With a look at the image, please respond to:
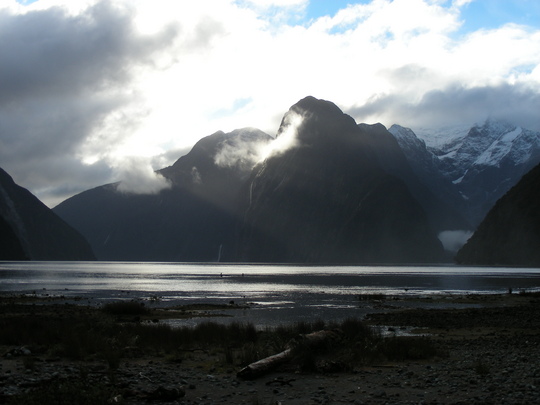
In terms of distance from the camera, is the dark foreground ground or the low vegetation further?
the low vegetation

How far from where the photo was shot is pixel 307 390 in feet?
60.9

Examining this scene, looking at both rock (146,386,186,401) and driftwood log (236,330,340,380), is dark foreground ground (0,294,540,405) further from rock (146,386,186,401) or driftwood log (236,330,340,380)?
driftwood log (236,330,340,380)

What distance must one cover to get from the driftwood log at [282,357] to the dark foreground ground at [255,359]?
0.17 m

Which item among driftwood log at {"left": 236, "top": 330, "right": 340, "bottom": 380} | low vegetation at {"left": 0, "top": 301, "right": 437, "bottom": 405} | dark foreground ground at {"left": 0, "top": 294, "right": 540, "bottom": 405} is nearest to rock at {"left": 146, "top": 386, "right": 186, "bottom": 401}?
dark foreground ground at {"left": 0, "top": 294, "right": 540, "bottom": 405}

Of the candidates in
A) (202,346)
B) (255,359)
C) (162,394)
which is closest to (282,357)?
(255,359)

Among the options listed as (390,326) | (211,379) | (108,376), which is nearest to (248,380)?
(211,379)

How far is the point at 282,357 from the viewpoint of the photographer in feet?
72.6

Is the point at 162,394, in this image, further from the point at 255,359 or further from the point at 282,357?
the point at 255,359

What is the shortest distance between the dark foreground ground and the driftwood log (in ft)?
0.55

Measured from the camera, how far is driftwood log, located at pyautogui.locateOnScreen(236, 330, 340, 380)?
20.5 metres

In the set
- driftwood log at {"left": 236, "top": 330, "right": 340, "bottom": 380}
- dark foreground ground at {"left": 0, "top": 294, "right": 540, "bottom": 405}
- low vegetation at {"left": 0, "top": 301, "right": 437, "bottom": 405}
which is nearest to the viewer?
dark foreground ground at {"left": 0, "top": 294, "right": 540, "bottom": 405}

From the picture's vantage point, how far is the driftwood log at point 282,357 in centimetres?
2053

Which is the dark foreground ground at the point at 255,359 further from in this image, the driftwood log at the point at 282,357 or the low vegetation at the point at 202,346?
Result: the driftwood log at the point at 282,357

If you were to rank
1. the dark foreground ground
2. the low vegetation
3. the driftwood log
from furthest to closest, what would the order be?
1. the low vegetation
2. the driftwood log
3. the dark foreground ground
